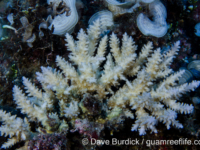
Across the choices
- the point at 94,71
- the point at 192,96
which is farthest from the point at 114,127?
the point at 192,96

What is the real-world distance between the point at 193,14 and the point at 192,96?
7.36ft

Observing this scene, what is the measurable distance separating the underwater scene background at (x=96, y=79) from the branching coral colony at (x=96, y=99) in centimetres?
1

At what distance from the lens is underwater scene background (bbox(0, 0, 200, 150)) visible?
1.65m

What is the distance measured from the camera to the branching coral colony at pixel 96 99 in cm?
162

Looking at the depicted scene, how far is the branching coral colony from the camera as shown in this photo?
162 centimetres

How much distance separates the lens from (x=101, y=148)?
1.66 m

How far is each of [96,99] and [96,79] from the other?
0.33 meters

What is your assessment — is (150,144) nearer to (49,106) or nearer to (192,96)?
(192,96)

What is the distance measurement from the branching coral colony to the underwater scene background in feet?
0.04

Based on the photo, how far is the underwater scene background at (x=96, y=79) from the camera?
1647 mm

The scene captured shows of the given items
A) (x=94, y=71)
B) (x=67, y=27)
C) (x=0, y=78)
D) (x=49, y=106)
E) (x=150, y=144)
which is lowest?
(x=150, y=144)

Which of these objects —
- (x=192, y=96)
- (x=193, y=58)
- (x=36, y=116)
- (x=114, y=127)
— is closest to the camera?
(x=114, y=127)

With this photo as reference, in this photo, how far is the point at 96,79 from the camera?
6.19 ft

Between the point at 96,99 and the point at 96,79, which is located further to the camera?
the point at 96,79
